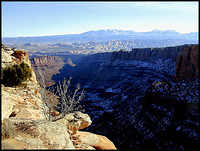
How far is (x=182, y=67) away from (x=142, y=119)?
15.8 metres

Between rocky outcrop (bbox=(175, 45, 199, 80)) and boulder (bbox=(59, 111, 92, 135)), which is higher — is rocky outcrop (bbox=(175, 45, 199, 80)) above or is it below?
above

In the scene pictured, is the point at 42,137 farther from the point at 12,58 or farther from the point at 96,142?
the point at 12,58

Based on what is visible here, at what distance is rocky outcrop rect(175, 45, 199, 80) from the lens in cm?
3025

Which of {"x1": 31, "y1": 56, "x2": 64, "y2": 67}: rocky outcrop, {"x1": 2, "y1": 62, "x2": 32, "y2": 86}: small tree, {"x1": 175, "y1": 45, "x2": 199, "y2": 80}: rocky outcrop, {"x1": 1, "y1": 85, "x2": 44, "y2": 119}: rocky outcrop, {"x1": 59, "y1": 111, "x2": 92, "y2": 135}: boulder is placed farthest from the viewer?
{"x1": 31, "y1": 56, "x2": 64, "y2": 67}: rocky outcrop

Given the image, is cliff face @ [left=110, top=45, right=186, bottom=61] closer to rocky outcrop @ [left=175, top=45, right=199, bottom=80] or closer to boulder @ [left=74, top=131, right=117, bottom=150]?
rocky outcrop @ [left=175, top=45, right=199, bottom=80]

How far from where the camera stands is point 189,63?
3169 centimetres

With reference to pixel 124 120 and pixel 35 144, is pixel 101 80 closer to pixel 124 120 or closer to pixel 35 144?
pixel 124 120

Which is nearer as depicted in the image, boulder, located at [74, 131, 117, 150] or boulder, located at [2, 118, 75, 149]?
boulder, located at [2, 118, 75, 149]

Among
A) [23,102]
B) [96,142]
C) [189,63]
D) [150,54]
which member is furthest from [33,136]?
[150,54]

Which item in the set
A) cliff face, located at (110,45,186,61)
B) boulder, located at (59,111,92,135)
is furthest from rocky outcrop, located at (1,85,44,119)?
cliff face, located at (110,45,186,61)

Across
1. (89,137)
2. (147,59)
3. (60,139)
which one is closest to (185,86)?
(89,137)

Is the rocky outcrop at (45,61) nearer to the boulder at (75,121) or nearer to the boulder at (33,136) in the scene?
the boulder at (75,121)

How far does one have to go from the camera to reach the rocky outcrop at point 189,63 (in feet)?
99.2

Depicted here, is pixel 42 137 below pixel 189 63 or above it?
below
